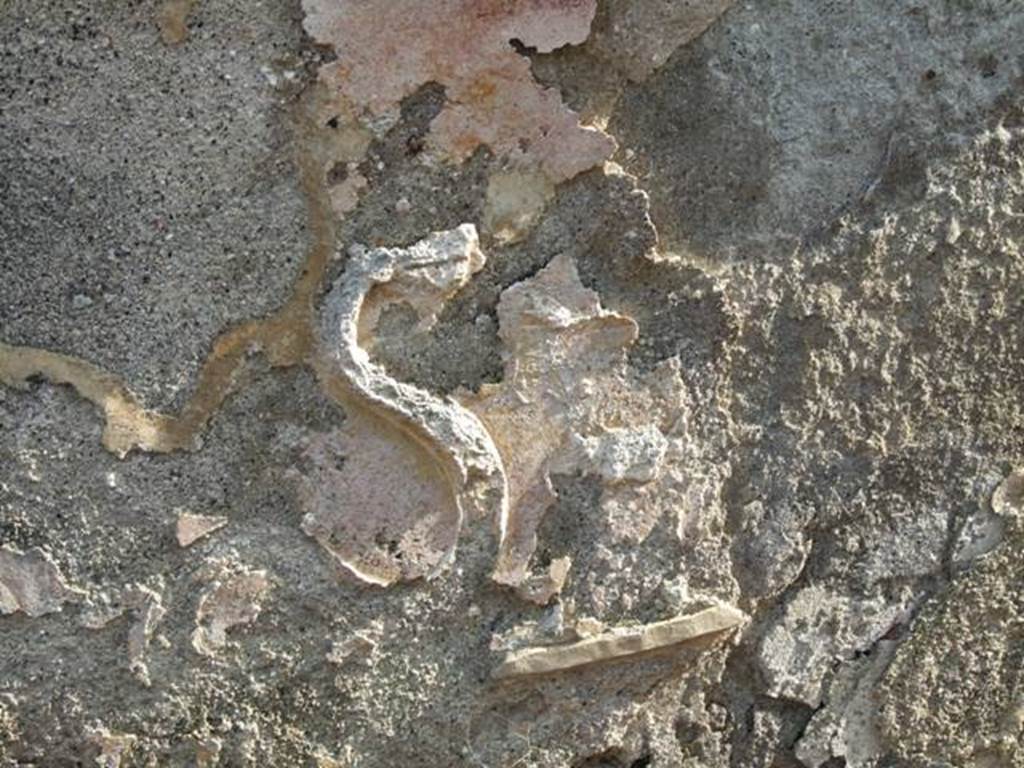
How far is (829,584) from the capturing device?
4.58 ft

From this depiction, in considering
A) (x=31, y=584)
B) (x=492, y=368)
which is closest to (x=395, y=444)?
(x=492, y=368)

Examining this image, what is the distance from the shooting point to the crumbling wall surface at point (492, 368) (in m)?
1.18

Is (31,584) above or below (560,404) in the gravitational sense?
below

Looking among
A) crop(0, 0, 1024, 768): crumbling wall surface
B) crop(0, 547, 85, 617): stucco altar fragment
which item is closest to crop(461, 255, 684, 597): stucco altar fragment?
crop(0, 0, 1024, 768): crumbling wall surface

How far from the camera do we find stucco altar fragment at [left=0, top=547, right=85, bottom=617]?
118 cm

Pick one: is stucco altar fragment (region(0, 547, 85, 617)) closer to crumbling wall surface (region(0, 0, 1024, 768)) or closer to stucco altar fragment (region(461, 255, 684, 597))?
crumbling wall surface (region(0, 0, 1024, 768))

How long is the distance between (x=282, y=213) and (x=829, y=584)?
1.86 ft

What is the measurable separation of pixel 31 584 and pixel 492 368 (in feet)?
1.24

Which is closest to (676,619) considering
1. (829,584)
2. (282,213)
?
(829,584)

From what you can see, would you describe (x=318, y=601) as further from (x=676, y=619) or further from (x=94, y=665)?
(x=676, y=619)

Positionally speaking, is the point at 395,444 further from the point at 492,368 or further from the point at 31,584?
the point at 31,584

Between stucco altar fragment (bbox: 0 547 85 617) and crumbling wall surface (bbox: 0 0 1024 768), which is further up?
crumbling wall surface (bbox: 0 0 1024 768)

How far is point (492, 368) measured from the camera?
1256mm

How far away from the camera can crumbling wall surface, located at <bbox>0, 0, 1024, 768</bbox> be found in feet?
3.87
